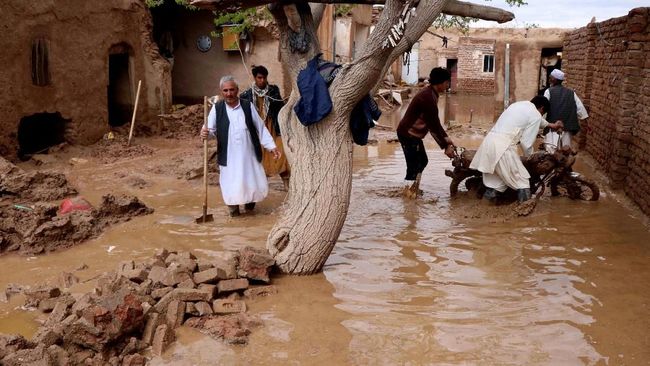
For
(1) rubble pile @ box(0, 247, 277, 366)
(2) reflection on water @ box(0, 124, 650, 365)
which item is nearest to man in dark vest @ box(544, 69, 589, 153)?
(2) reflection on water @ box(0, 124, 650, 365)

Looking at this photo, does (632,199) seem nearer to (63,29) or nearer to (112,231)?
(112,231)

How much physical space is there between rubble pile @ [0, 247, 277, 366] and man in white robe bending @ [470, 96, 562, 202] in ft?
11.3

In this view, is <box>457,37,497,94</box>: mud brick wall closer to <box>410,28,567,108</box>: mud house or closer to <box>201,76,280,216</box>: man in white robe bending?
<box>410,28,567,108</box>: mud house

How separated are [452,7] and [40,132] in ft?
31.0

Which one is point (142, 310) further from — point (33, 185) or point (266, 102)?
point (33, 185)

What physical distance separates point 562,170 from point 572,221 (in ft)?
3.32

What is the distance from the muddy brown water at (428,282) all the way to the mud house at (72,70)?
3.09m

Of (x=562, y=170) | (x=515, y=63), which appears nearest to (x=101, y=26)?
(x=562, y=170)

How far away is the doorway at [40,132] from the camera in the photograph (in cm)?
1159

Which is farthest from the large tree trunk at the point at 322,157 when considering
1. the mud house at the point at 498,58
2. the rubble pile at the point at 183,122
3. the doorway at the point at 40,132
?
the rubble pile at the point at 183,122

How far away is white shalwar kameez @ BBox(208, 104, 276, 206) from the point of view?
6957 mm

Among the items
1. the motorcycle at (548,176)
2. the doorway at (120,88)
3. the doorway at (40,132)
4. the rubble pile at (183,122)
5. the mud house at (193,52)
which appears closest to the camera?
the motorcycle at (548,176)

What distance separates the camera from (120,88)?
13352 millimetres

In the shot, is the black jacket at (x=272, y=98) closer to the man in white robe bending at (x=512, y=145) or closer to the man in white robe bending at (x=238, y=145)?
the man in white robe bending at (x=238, y=145)
